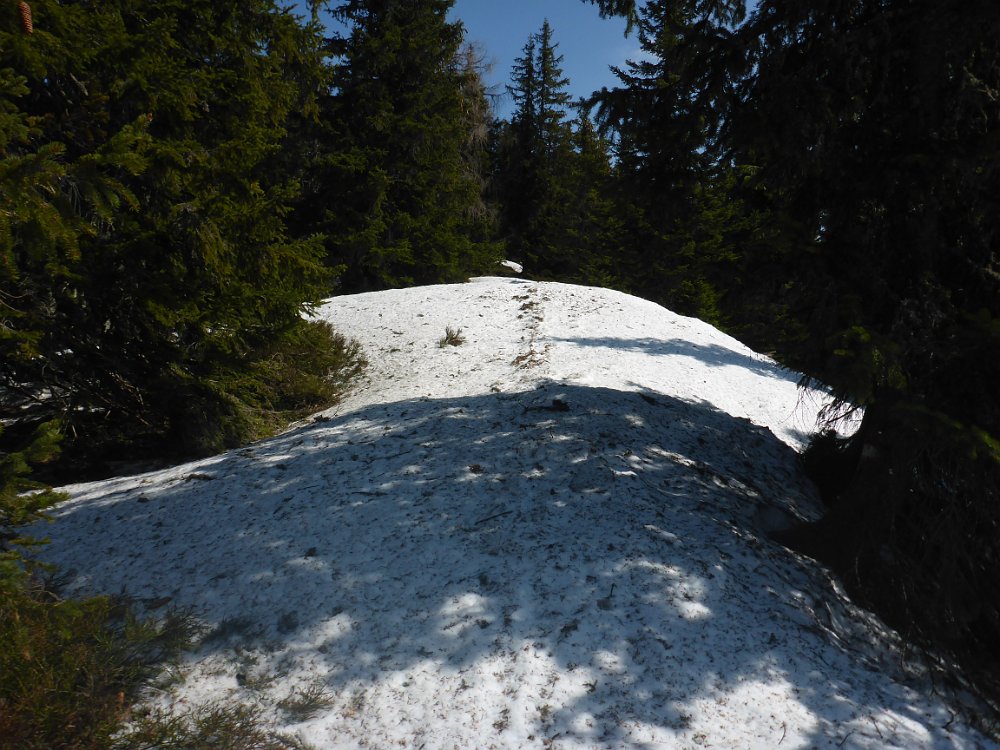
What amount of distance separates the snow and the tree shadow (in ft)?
0.05

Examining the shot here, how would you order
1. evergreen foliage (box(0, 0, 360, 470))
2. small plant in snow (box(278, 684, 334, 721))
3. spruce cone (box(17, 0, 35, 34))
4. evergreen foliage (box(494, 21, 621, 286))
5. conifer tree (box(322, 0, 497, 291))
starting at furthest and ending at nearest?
evergreen foliage (box(494, 21, 621, 286)) → conifer tree (box(322, 0, 497, 291)) → evergreen foliage (box(0, 0, 360, 470)) → spruce cone (box(17, 0, 35, 34)) → small plant in snow (box(278, 684, 334, 721))

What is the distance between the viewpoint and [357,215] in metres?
17.7

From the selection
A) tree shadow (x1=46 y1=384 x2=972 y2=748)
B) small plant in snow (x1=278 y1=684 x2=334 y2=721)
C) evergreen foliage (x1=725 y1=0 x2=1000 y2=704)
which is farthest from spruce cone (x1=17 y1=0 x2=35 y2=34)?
evergreen foliage (x1=725 y1=0 x2=1000 y2=704)

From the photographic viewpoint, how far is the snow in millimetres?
3027

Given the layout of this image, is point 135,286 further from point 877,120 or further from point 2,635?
point 877,120

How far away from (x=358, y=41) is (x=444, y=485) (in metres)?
17.5

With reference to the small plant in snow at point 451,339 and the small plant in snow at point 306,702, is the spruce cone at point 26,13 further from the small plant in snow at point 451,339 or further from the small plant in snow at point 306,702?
the small plant in snow at point 451,339

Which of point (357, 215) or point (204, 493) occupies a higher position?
point (357, 215)

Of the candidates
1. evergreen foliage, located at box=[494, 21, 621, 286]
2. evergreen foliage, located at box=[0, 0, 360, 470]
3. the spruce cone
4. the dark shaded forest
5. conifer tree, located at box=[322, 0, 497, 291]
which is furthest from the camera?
evergreen foliage, located at box=[494, 21, 621, 286]

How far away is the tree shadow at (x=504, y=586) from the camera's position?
3039 millimetres

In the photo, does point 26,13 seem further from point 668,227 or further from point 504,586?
point 668,227

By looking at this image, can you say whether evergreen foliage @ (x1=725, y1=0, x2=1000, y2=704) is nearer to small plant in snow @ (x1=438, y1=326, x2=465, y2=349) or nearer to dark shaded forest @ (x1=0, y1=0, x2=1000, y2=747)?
dark shaded forest @ (x1=0, y1=0, x2=1000, y2=747)

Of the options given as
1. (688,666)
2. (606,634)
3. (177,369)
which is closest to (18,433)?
(177,369)

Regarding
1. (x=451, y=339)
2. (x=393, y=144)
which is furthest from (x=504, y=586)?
(x=393, y=144)
